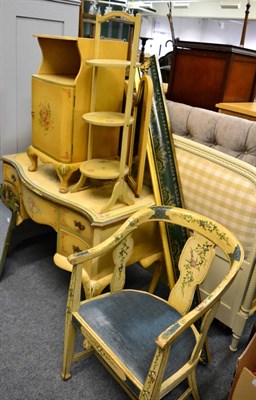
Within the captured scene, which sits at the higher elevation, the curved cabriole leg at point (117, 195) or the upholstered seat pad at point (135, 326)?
the curved cabriole leg at point (117, 195)

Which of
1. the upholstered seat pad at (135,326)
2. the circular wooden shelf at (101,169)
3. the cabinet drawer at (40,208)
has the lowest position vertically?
the upholstered seat pad at (135,326)

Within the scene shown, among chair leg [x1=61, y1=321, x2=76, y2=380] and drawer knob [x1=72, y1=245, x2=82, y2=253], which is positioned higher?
drawer knob [x1=72, y1=245, x2=82, y2=253]

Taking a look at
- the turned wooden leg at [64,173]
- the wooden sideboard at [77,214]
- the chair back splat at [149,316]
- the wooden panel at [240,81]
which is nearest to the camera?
the chair back splat at [149,316]

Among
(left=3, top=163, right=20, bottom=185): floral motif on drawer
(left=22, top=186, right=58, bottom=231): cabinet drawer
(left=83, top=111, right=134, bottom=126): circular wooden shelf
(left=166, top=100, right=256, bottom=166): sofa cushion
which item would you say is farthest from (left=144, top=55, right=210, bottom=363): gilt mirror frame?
(left=3, top=163, right=20, bottom=185): floral motif on drawer

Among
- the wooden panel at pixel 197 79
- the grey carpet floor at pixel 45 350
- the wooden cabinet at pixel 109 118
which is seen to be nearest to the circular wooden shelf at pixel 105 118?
the wooden cabinet at pixel 109 118

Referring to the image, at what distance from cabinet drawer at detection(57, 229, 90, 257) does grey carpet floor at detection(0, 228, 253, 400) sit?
1.26 feet

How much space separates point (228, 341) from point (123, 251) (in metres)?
0.75

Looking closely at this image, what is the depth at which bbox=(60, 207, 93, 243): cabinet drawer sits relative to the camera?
1396 mm

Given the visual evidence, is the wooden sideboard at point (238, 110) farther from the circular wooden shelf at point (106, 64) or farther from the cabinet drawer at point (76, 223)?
the cabinet drawer at point (76, 223)

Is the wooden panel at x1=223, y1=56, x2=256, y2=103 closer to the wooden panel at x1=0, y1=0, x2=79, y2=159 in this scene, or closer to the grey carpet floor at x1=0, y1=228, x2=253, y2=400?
the wooden panel at x1=0, y1=0, x2=79, y2=159

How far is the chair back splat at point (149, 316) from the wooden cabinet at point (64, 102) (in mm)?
439

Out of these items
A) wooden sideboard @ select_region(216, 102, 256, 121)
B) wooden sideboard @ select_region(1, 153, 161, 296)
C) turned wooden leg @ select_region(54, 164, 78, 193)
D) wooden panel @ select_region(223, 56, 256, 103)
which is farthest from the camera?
wooden panel @ select_region(223, 56, 256, 103)

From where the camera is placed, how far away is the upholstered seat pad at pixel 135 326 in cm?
109

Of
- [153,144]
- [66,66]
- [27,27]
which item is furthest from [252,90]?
[27,27]
